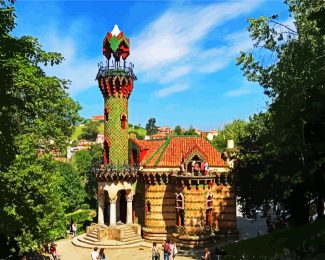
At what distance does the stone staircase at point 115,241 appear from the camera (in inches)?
1299

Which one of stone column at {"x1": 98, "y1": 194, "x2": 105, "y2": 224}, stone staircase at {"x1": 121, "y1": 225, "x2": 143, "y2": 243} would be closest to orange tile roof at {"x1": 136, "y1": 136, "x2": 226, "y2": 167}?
stone column at {"x1": 98, "y1": 194, "x2": 105, "y2": 224}

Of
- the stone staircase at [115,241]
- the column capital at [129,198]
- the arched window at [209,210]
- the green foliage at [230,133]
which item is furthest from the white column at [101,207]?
the green foliage at [230,133]

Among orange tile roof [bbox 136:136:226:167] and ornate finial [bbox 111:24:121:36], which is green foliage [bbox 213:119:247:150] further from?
ornate finial [bbox 111:24:121:36]

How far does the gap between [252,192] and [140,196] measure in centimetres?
1135

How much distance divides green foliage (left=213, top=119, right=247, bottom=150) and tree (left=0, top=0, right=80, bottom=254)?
34553mm

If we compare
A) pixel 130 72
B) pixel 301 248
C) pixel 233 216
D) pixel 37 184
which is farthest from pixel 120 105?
pixel 301 248

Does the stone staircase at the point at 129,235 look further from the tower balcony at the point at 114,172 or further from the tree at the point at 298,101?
the tree at the point at 298,101

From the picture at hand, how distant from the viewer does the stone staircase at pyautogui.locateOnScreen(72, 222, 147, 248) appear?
33000mm

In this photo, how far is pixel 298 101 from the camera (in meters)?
21.5

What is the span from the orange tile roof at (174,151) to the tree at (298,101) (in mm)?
7791

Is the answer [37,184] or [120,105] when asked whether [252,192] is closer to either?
[120,105]

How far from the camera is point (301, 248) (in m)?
16.1

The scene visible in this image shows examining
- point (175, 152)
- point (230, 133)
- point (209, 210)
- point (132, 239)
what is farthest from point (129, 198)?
point (230, 133)

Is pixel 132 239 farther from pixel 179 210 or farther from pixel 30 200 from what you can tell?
pixel 30 200
